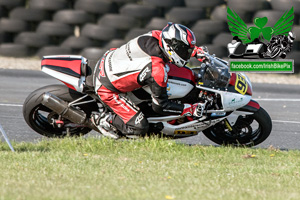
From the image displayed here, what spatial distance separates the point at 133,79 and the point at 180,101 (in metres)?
0.72

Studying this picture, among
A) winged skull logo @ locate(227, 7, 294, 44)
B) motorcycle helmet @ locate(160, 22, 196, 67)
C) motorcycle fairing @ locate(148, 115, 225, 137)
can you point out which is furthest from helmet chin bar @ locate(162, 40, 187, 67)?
winged skull logo @ locate(227, 7, 294, 44)

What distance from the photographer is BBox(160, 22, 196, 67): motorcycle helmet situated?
6.25m

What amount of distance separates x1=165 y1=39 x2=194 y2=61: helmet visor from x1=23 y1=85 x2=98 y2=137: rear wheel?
1.39m

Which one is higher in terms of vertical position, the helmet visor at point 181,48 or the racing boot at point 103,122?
the helmet visor at point 181,48

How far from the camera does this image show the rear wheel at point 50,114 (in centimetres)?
692

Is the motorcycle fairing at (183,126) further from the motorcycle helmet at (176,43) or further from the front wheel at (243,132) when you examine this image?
the motorcycle helmet at (176,43)

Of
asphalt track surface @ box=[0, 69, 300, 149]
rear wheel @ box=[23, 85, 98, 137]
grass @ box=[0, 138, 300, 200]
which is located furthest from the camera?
asphalt track surface @ box=[0, 69, 300, 149]

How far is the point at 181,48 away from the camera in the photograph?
20.6ft

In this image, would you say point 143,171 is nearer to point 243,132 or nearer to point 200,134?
point 243,132

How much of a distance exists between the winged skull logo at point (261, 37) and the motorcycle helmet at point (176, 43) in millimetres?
5545

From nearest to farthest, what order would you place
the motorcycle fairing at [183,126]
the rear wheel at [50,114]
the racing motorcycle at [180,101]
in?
1. the racing motorcycle at [180,101]
2. the motorcycle fairing at [183,126]
3. the rear wheel at [50,114]

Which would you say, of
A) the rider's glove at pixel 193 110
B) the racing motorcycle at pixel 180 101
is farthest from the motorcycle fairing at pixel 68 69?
the rider's glove at pixel 193 110

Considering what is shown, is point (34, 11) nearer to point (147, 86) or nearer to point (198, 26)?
point (198, 26)

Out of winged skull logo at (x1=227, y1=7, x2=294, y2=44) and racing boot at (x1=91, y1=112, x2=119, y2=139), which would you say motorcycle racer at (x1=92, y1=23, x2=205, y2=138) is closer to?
racing boot at (x1=91, y1=112, x2=119, y2=139)
